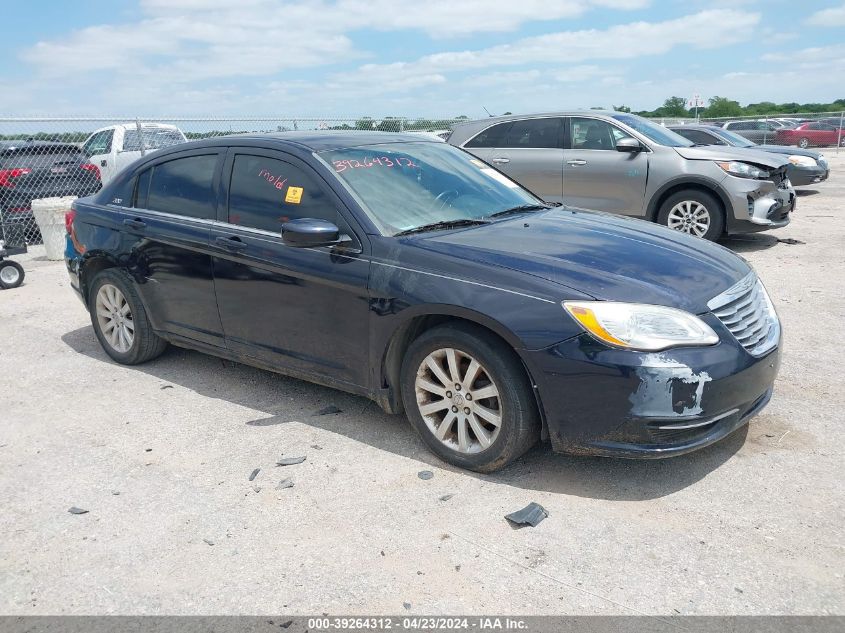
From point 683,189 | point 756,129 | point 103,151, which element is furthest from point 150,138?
point 756,129

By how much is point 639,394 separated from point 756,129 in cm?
3097

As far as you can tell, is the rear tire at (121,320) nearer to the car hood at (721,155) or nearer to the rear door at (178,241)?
the rear door at (178,241)

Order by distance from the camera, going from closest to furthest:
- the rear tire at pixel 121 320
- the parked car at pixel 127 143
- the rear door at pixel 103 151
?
the rear tire at pixel 121 320 → the parked car at pixel 127 143 → the rear door at pixel 103 151

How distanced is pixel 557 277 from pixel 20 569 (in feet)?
8.70

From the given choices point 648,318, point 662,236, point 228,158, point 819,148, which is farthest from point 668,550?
point 819,148

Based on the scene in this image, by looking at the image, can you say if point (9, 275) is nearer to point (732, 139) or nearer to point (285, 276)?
point (285, 276)

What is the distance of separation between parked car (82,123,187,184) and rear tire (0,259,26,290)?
5.26 metres

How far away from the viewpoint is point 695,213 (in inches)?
372

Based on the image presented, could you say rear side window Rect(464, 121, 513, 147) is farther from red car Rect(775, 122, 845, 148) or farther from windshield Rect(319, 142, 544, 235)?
red car Rect(775, 122, 845, 148)

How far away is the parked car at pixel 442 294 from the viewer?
3.35 meters

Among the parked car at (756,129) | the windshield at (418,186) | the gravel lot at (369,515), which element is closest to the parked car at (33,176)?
the gravel lot at (369,515)

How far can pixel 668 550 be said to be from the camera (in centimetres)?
308

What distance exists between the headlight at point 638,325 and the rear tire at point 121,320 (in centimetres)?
336

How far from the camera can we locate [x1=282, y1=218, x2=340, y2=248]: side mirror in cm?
391
